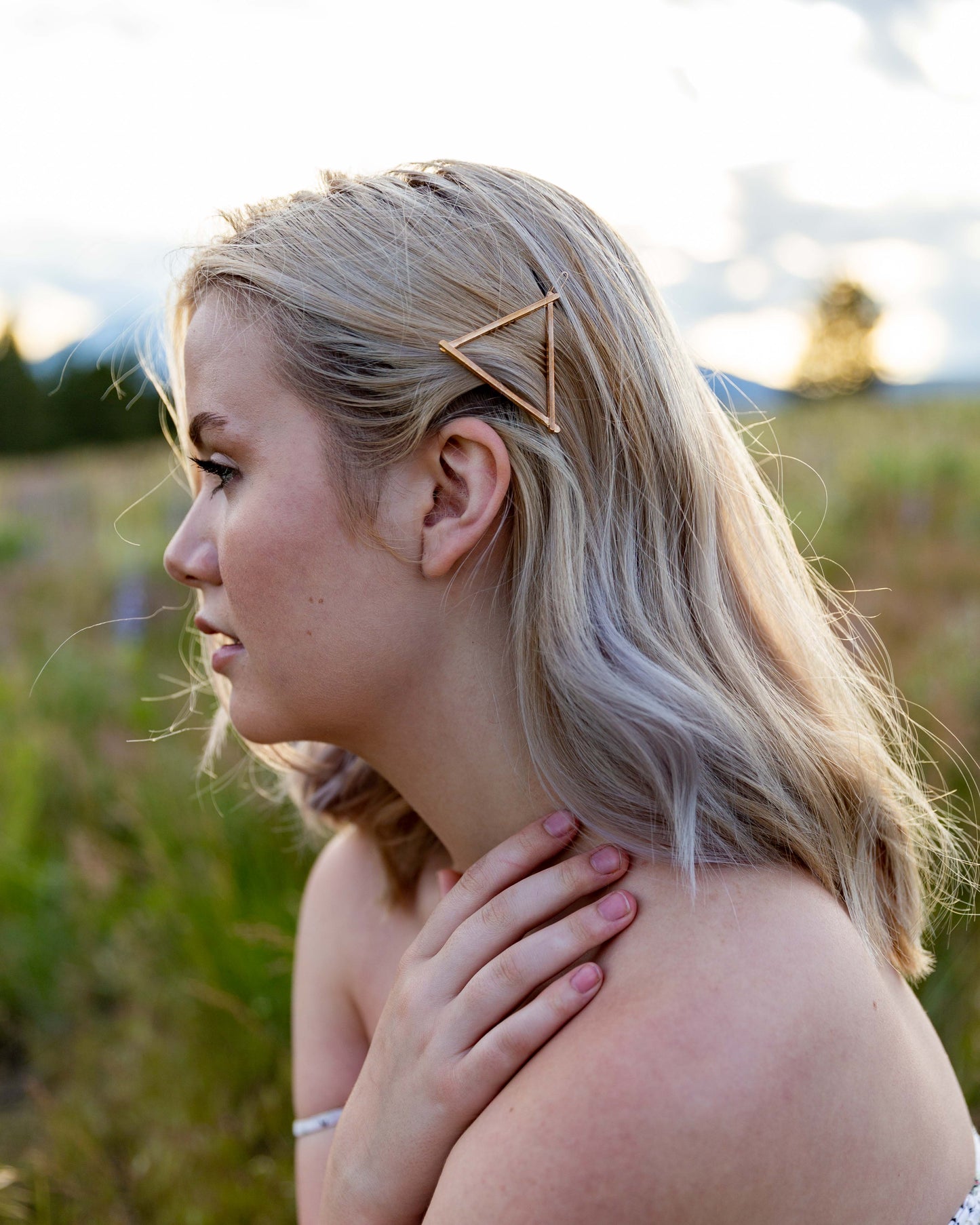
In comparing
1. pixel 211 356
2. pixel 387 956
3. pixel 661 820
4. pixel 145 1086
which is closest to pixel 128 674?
pixel 145 1086

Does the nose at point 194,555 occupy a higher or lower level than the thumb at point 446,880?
higher

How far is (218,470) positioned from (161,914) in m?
2.42

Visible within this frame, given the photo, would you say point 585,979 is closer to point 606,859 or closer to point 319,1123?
point 606,859

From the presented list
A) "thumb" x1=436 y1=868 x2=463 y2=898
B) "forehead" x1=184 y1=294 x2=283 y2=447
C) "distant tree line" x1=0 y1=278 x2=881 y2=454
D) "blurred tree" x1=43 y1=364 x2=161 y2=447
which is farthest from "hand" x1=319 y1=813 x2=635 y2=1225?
"blurred tree" x1=43 y1=364 x2=161 y2=447

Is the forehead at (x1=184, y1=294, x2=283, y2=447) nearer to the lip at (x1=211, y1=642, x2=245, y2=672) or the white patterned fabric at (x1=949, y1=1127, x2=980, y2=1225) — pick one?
the lip at (x1=211, y1=642, x2=245, y2=672)

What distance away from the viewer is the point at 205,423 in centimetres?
170

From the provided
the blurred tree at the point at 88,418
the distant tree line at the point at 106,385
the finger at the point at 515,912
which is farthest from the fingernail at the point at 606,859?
the blurred tree at the point at 88,418

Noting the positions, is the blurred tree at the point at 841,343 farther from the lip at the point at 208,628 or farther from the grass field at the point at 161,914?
the lip at the point at 208,628

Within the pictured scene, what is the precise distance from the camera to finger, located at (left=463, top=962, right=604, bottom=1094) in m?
1.40

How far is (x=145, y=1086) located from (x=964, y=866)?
2.76 metres

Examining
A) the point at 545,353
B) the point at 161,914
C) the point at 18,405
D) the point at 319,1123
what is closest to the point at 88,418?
the point at 18,405

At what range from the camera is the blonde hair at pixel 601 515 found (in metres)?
1.54

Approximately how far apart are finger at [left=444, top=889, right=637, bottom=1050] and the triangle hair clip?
2.46 feet

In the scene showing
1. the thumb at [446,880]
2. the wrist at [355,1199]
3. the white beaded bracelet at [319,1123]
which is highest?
the thumb at [446,880]
